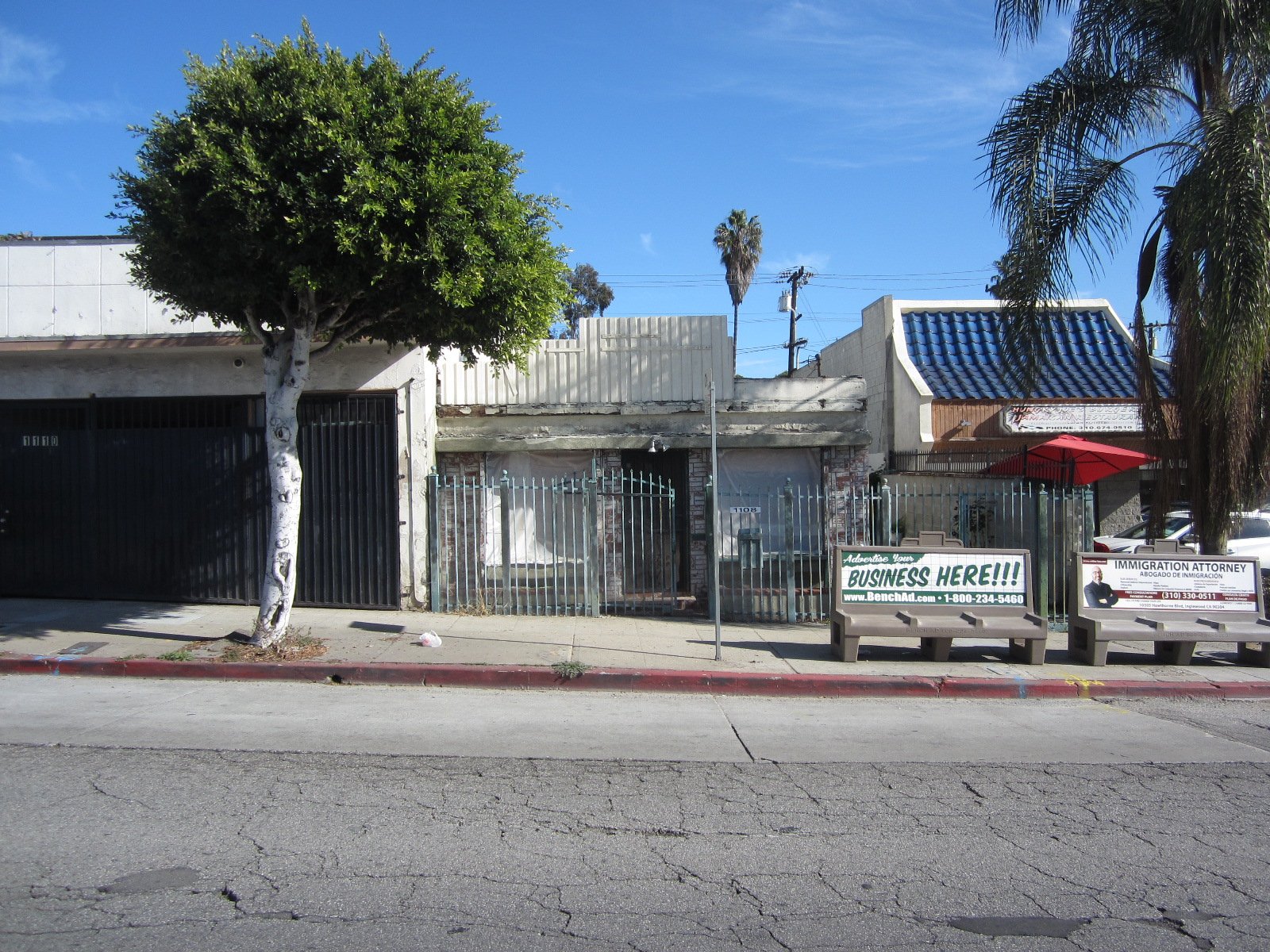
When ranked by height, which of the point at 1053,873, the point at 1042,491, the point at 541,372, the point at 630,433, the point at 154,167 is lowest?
the point at 1053,873

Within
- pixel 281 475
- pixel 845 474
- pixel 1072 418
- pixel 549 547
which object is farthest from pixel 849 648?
pixel 1072 418

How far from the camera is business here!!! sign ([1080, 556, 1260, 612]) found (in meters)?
10.5

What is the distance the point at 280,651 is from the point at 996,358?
48.7ft

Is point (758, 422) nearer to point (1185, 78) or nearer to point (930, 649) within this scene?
point (930, 649)

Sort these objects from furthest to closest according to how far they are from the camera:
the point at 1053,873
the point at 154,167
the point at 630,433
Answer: the point at 630,433
the point at 154,167
the point at 1053,873

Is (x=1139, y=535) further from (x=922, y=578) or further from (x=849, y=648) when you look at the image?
(x=849, y=648)

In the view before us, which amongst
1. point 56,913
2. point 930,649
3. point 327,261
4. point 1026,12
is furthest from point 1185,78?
point 56,913

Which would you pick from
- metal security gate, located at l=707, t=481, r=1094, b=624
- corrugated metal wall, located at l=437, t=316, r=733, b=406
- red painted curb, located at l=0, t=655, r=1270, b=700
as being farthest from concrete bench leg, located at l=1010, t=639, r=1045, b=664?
corrugated metal wall, located at l=437, t=316, r=733, b=406

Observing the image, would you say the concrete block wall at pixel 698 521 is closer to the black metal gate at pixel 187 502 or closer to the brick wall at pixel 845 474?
the brick wall at pixel 845 474

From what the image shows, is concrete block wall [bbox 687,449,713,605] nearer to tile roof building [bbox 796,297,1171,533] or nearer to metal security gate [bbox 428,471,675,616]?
metal security gate [bbox 428,471,675,616]

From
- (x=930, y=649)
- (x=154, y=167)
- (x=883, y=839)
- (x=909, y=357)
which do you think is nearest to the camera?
(x=883, y=839)

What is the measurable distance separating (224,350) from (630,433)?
547 centimetres

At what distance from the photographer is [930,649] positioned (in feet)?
34.2

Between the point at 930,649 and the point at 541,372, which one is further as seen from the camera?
the point at 541,372
